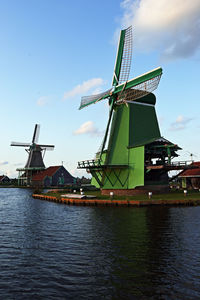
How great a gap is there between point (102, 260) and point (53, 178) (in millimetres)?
77101

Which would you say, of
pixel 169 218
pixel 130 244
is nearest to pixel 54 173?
pixel 169 218

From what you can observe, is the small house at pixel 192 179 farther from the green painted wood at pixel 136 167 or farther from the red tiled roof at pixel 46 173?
the red tiled roof at pixel 46 173

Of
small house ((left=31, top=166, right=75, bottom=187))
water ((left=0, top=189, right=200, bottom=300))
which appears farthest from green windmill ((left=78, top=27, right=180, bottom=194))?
small house ((left=31, top=166, right=75, bottom=187))

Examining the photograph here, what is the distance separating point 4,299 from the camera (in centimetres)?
806

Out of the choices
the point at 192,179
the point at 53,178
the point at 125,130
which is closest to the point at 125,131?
the point at 125,130

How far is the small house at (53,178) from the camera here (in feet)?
284

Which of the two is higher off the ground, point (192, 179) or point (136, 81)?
point (136, 81)

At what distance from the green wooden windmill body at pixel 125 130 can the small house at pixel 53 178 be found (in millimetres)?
48544

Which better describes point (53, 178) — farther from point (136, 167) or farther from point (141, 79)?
point (141, 79)

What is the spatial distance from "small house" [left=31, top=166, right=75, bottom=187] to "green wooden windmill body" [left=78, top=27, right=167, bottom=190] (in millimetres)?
48544

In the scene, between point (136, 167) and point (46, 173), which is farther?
point (46, 173)

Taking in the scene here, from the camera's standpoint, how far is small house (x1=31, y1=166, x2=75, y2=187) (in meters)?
86.6

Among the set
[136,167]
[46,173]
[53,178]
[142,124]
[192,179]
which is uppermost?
[142,124]

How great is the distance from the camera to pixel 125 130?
3800 centimetres
